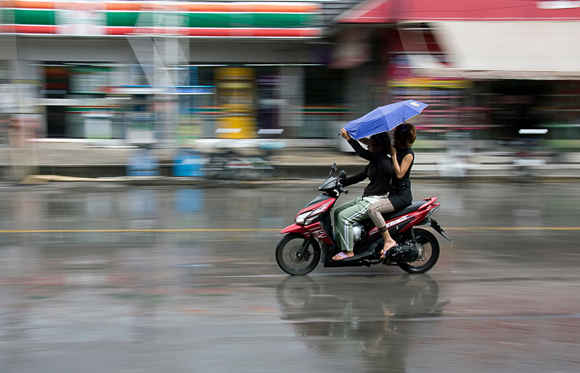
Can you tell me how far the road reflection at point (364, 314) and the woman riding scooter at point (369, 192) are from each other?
454 millimetres

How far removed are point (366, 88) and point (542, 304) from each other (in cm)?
1389

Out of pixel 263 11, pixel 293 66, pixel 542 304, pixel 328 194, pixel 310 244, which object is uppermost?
pixel 263 11

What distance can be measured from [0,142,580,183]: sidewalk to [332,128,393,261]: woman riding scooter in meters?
8.18

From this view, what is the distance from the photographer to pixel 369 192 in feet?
21.6

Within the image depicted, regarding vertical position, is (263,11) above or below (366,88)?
above

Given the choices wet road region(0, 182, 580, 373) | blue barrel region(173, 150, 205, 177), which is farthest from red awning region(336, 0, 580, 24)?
wet road region(0, 182, 580, 373)

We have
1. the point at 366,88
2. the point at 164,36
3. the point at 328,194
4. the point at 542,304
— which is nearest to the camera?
the point at 542,304

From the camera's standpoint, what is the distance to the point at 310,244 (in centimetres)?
662

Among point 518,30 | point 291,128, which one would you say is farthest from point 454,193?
point 291,128

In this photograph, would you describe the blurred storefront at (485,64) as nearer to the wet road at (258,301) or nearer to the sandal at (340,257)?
the wet road at (258,301)

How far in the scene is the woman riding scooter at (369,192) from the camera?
6.43 metres

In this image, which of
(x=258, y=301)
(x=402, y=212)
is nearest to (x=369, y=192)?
(x=402, y=212)

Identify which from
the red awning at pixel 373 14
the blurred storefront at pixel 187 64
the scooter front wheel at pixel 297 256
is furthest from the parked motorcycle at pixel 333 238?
the blurred storefront at pixel 187 64

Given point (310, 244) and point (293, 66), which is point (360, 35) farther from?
point (310, 244)
